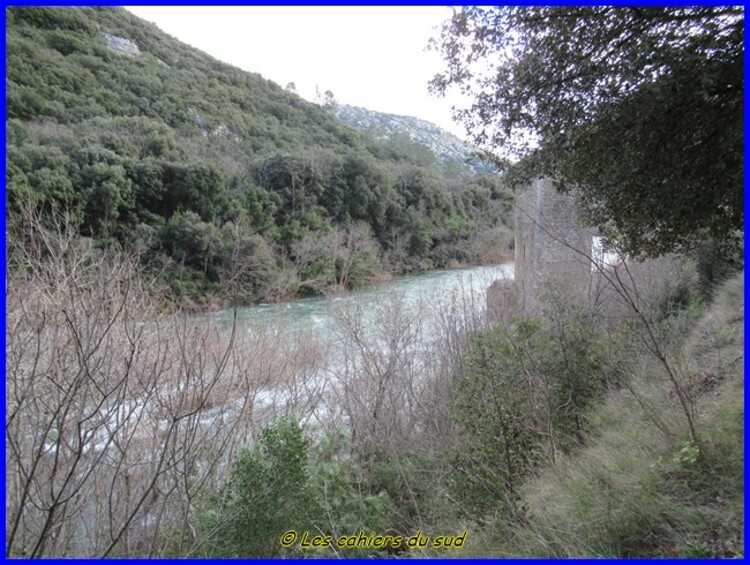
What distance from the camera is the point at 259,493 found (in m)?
3.13

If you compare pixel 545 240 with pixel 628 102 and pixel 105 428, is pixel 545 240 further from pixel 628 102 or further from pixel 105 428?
pixel 105 428

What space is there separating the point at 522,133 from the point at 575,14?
0.86 m

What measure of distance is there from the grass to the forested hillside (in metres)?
5.48

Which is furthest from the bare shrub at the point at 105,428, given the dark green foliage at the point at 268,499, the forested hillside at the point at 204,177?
the forested hillside at the point at 204,177

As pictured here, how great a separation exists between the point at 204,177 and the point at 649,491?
49.2 ft

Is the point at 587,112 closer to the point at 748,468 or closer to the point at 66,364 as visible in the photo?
the point at 748,468

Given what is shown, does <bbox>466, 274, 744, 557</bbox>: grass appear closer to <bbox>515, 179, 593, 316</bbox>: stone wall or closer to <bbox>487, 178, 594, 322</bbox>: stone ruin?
<bbox>487, 178, 594, 322</bbox>: stone ruin

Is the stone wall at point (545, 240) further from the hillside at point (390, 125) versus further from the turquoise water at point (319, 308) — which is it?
the hillside at point (390, 125)

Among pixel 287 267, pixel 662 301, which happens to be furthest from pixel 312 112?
pixel 662 301

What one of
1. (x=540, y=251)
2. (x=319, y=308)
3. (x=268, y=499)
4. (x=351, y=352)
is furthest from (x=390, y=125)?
(x=268, y=499)

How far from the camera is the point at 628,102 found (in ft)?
9.01

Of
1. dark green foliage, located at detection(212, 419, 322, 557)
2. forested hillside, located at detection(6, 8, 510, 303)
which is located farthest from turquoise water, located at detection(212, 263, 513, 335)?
dark green foliage, located at detection(212, 419, 322, 557)

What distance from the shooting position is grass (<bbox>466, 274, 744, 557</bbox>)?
234 cm

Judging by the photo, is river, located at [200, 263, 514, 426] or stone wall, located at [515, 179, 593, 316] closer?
river, located at [200, 263, 514, 426]
